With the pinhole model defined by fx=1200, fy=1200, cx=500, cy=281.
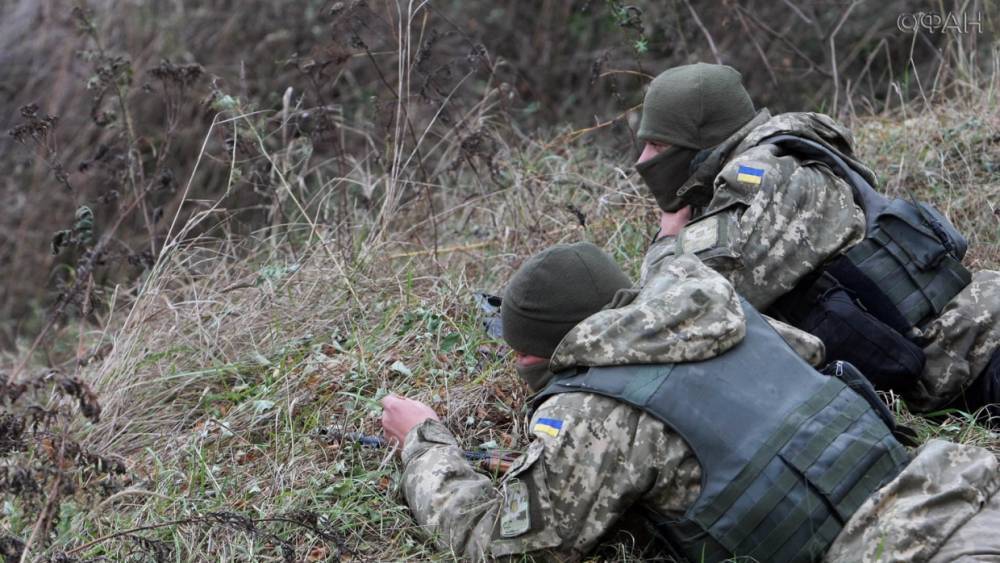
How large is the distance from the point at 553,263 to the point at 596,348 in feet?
1.06

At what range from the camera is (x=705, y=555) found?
9.54ft

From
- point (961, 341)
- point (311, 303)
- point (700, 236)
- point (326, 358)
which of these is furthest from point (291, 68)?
point (961, 341)

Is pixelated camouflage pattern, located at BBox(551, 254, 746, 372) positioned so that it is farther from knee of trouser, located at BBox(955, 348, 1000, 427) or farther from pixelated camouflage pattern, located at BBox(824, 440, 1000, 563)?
knee of trouser, located at BBox(955, 348, 1000, 427)

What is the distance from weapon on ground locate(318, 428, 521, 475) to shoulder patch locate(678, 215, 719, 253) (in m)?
0.85

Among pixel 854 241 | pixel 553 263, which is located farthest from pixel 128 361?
pixel 854 241

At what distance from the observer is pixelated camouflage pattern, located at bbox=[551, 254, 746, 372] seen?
2.86 m

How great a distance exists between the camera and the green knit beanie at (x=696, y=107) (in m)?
4.08

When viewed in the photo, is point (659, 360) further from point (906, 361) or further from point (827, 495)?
point (906, 361)

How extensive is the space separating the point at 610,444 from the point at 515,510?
1.01 feet

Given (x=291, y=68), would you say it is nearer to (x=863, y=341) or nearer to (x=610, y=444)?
(x=863, y=341)

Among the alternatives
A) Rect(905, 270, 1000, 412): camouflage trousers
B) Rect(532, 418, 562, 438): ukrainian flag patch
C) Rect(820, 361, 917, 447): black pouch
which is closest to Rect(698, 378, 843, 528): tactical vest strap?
Rect(820, 361, 917, 447): black pouch

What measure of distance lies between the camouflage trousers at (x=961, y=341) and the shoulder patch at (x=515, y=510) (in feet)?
5.01

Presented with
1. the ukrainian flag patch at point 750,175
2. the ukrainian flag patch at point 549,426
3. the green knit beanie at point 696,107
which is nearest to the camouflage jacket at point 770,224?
the ukrainian flag patch at point 750,175

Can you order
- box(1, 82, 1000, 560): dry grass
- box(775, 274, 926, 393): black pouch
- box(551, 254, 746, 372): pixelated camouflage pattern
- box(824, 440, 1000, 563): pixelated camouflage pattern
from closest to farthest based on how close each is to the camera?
1. box(824, 440, 1000, 563): pixelated camouflage pattern
2. box(551, 254, 746, 372): pixelated camouflage pattern
3. box(1, 82, 1000, 560): dry grass
4. box(775, 274, 926, 393): black pouch
